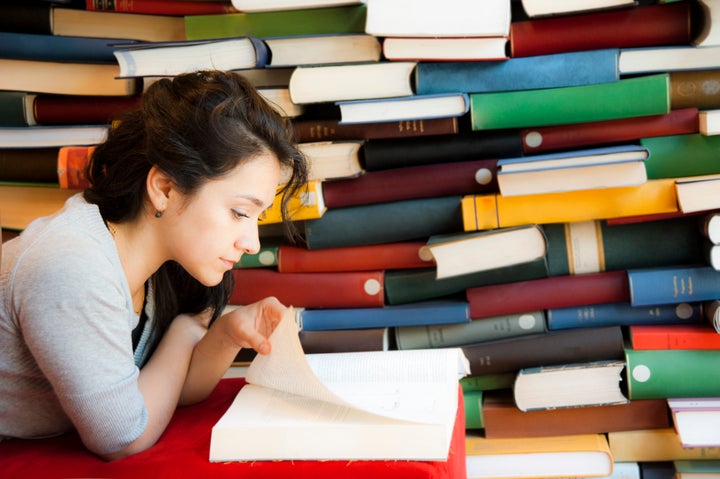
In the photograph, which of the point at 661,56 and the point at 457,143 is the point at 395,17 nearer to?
the point at 457,143

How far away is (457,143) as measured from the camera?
1.47 meters

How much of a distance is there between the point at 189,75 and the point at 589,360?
81cm

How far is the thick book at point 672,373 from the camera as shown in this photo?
142cm

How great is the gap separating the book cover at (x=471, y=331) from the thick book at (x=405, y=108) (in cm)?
36

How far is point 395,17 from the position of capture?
1373mm

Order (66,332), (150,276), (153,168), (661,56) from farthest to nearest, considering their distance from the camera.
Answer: (661,56)
(150,276)
(153,168)
(66,332)

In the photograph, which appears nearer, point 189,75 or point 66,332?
point 66,332

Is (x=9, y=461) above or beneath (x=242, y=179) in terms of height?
beneath

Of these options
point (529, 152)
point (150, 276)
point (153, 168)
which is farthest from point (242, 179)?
point (529, 152)

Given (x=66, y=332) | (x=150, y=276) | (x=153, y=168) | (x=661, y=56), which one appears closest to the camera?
(x=66, y=332)

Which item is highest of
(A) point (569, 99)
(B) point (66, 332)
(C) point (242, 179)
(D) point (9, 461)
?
(A) point (569, 99)

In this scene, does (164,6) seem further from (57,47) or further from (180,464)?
(180,464)

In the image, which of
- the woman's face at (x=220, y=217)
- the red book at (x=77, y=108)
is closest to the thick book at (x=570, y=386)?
the woman's face at (x=220, y=217)

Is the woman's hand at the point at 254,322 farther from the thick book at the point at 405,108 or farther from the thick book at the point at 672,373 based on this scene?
the thick book at the point at 672,373
